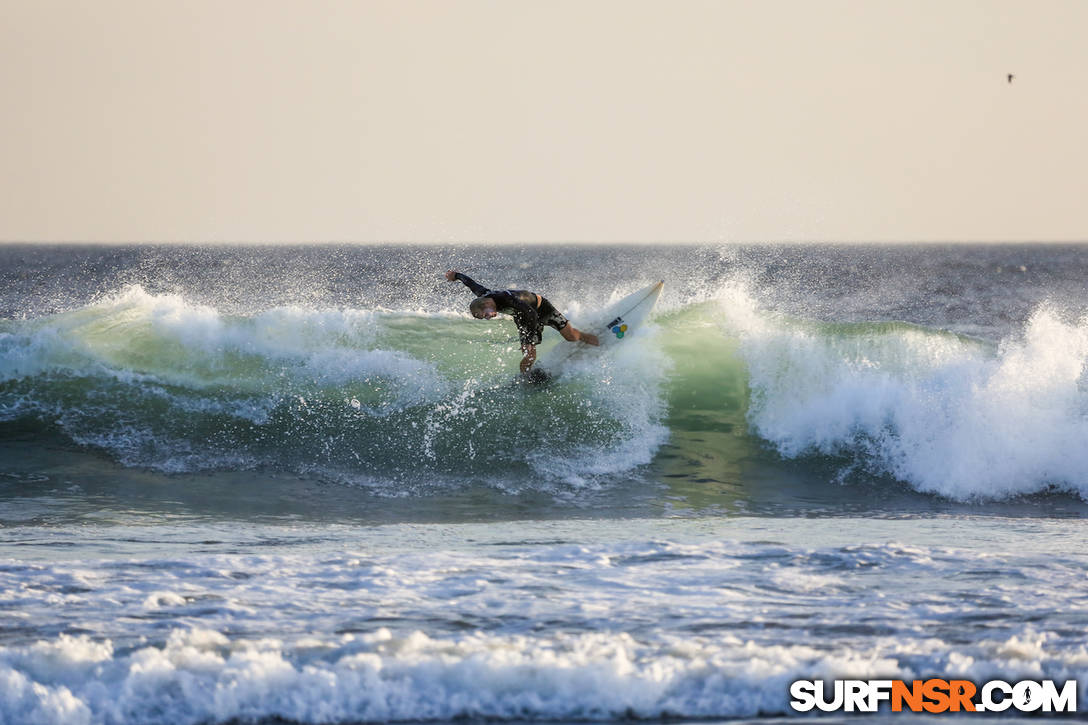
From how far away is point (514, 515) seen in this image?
9.44 m

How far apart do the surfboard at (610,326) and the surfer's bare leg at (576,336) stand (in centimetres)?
7

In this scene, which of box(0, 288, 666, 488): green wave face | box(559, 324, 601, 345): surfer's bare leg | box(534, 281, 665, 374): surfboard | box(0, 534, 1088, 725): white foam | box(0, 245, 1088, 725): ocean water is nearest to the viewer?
box(0, 534, 1088, 725): white foam

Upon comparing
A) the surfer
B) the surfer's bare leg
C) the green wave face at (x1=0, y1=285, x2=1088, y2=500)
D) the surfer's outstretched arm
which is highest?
the surfer's outstretched arm

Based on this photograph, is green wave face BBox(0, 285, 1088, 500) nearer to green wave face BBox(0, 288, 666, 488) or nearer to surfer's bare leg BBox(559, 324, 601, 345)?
green wave face BBox(0, 288, 666, 488)

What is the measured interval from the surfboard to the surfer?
0.19 m

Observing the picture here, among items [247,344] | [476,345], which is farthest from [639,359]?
[247,344]

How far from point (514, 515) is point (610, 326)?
417cm

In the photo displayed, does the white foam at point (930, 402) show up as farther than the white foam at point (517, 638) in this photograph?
Yes

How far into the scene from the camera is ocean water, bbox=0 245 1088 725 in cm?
504

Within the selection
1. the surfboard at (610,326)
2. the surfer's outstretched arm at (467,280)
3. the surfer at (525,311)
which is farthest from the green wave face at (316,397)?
the surfer's outstretched arm at (467,280)

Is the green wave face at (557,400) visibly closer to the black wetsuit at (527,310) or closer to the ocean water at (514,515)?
the ocean water at (514,515)

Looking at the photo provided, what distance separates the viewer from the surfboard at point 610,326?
12.5 metres

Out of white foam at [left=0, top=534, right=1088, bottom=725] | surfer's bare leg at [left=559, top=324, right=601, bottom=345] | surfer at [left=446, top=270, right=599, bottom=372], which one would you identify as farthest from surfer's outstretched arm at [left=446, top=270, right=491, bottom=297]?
white foam at [left=0, top=534, right=1088, bottom=725]

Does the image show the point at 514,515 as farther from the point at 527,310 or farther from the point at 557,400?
the point at 557,400
